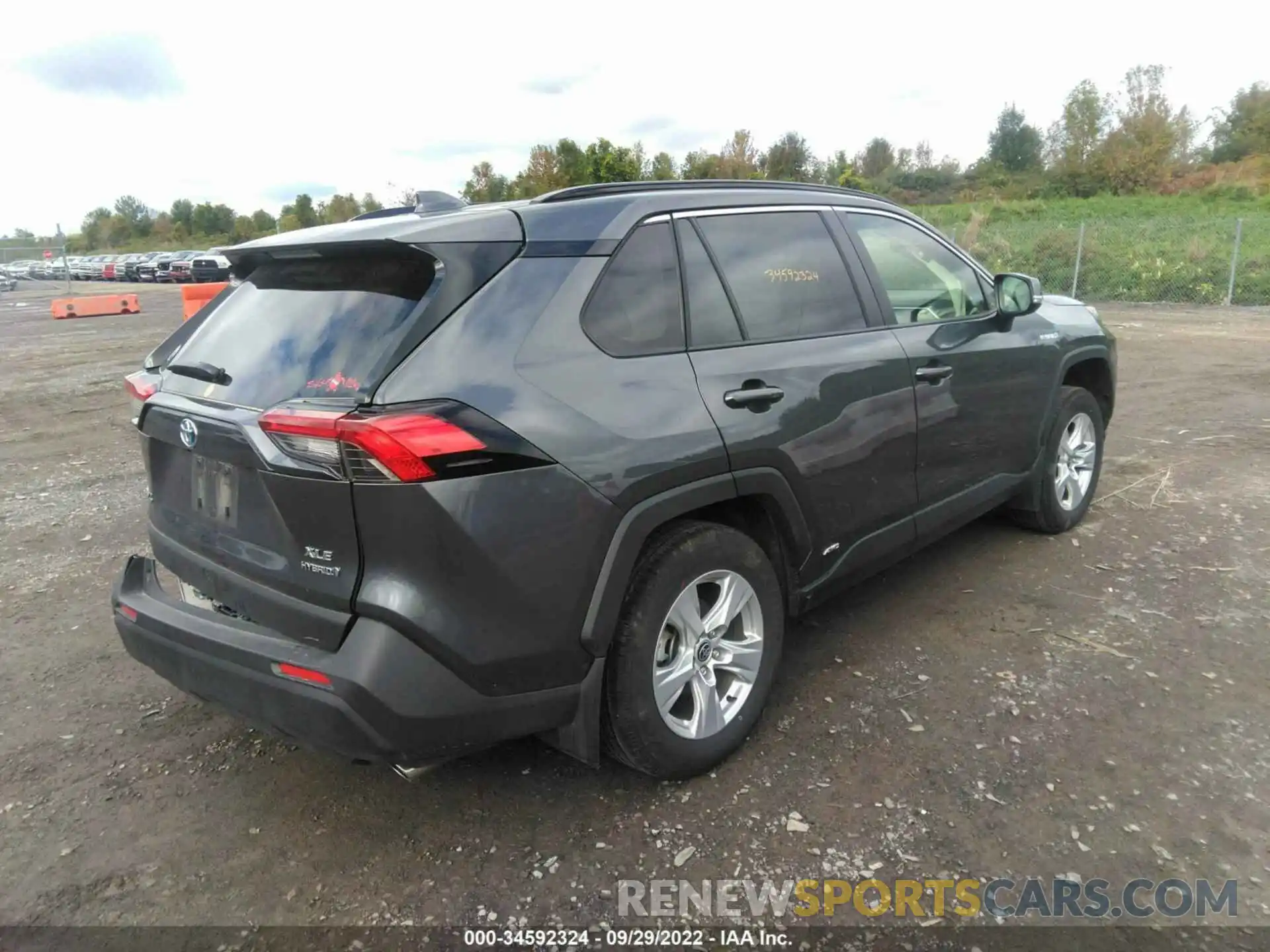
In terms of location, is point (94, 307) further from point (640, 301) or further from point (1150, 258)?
point (1150, 258)

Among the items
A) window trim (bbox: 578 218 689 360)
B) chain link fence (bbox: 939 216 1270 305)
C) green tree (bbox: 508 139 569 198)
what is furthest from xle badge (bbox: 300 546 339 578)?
green tree (bbox: 508 139 569 198)

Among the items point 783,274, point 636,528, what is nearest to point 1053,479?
point 783,274

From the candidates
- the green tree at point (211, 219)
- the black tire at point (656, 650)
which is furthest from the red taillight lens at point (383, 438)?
the green tree at point (211, 219)

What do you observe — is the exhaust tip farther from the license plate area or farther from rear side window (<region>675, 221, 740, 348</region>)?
rear side window (<region>675, 221, 740, 348</region>)

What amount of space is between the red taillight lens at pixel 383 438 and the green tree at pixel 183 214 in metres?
94.2

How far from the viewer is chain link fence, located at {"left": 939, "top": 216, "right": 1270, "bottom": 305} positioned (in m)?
18.3

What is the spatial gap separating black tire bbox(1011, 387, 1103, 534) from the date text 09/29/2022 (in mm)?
3098

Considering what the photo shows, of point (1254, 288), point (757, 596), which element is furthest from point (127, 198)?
point (757, 596)

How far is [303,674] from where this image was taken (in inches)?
89.3

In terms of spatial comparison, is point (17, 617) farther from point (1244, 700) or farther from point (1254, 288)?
point (1254, 288)

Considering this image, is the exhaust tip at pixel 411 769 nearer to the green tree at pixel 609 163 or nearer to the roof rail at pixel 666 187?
the roof rail at pixel 666 187

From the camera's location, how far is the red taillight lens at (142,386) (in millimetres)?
2900

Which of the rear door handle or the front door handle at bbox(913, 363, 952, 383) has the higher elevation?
the rear door handle

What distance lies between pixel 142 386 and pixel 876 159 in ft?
225
